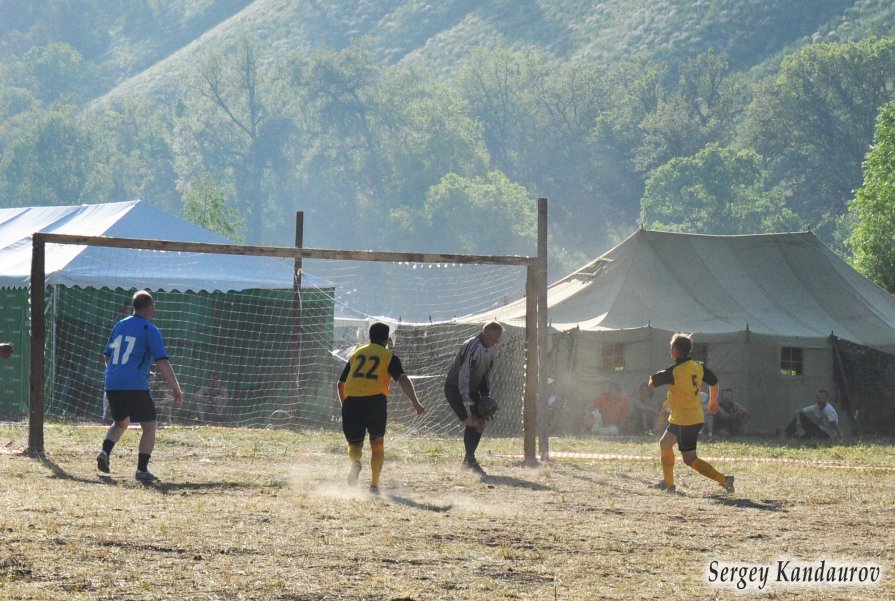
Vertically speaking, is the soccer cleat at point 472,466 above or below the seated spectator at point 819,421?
below

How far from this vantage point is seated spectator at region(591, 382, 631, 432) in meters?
21.3

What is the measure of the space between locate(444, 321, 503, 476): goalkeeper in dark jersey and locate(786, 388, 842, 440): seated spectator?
9.35m

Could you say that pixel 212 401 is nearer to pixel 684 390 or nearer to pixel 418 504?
pixel 684 390

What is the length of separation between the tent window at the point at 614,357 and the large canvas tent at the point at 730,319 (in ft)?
0.06

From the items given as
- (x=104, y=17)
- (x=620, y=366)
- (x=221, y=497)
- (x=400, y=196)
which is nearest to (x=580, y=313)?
(x=620, y=366)

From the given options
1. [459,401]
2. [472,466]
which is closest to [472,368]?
[459,401]

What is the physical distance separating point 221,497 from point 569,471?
15.6 ft

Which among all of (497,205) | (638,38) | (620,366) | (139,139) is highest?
(638,38)

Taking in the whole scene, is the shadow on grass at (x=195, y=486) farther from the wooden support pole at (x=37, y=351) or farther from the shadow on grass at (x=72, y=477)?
the wooden support pole at (x=37, y=351)

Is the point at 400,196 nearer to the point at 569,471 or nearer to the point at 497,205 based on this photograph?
the point at 497,205

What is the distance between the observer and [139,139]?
13462 cm

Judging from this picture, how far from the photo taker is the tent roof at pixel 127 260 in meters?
21.2

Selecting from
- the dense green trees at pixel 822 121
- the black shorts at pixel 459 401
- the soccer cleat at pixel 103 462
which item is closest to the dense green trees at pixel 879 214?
the black shorts at pixel 459 401

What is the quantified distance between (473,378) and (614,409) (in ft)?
28.8
